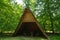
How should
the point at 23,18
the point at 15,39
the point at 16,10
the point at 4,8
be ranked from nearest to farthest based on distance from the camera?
the point at 15,39 < the point at 23,18 < the point at 4,8 < the point at 16,10

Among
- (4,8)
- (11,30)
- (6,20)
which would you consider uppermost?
(4,8)

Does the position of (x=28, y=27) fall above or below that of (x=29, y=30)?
above

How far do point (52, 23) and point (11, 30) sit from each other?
15.6 feet

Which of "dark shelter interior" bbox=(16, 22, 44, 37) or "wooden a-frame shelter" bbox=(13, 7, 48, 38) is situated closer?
"wooden a-frame shelter" bbox=(13, 7, 48, 38)

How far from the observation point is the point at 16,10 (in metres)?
22.3

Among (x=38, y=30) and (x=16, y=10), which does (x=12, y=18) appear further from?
(x=38, y=30)

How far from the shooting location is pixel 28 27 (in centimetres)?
2123

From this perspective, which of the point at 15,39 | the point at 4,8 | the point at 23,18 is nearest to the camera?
the point at 15,39

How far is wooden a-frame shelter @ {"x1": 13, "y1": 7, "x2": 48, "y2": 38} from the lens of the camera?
19219 mm

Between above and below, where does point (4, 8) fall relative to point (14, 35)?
above

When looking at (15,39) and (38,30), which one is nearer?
(15,39)

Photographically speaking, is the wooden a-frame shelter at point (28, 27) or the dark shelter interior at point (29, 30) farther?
the dark shelter interior at point (29, 30)

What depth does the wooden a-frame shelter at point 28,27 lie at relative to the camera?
19.2 metres

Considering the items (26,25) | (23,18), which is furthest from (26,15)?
(26,25)
